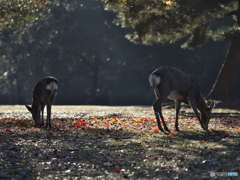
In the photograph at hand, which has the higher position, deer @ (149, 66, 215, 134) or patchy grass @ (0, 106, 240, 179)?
deer @ (149, 66, 215, 134)

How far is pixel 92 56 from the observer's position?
58312mm

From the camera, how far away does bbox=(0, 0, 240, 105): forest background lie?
51.2m

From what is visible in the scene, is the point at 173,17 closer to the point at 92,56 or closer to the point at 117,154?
the point at 117,154

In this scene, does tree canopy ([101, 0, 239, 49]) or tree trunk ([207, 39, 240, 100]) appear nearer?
tree canopy ([101, 0, 239, 49])

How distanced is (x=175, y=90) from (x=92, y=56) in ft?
147

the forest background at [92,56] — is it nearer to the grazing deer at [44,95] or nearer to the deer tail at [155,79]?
the grazing deer at [44,95]

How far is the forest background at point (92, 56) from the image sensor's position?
5116 centimetres

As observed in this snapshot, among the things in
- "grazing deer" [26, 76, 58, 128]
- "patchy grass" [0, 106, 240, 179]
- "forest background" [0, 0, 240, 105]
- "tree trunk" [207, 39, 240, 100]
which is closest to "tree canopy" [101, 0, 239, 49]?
"tree trunk" [207, 39, 240, 100]

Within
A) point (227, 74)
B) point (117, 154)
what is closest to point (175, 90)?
point (117, 154)

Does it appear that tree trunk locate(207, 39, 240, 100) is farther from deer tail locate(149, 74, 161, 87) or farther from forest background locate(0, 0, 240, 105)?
forest background locate(0, 0, 240, 105)

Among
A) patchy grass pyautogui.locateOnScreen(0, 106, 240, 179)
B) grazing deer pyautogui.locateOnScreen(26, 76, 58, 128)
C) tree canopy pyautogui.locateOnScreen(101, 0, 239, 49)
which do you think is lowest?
patchy grass pyautogui.locateOnScreen(0, 106, 240, 179)

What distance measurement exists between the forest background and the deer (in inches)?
1419

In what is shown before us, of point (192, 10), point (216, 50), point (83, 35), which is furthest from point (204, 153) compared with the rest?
point (83, 35)

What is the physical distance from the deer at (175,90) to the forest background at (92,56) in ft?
118
